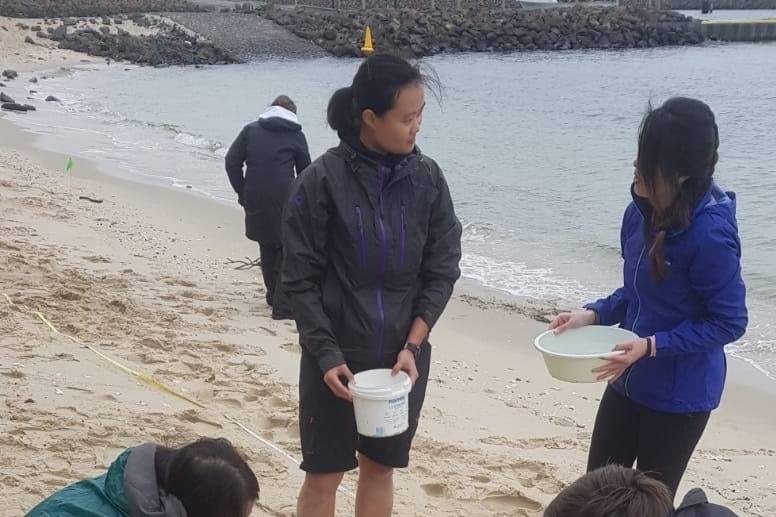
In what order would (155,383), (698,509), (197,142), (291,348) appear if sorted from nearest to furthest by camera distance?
(698,509) < (155,383) < (291,348) < (197,142)

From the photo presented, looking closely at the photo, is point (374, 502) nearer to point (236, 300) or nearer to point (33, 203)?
point (236, 300)

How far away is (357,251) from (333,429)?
558 millimetres

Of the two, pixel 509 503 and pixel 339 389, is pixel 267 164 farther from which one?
pixel 339 389

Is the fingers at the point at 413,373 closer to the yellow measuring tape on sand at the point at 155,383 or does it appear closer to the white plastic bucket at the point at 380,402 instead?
the white plastic bucket at the point at 380,402

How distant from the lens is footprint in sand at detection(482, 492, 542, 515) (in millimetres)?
3896

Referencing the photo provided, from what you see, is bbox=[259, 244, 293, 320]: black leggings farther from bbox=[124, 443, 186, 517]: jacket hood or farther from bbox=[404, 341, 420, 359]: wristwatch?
bbox=[124, 443, 186, 517]: jacket hood

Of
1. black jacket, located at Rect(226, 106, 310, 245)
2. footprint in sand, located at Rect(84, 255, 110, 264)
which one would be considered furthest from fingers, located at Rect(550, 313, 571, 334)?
footprint in sand, located at Rect(84, 255, 110, 264)

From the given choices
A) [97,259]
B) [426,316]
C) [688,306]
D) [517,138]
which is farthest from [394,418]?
[517,138]

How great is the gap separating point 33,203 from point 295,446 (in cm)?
624

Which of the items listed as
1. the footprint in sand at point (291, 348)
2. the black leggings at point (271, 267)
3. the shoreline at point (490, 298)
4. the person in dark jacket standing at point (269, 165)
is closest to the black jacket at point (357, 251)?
the footprint in sand at point (291, 348)

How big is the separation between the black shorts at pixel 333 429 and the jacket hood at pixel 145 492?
72cm

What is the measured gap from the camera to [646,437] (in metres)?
2.76

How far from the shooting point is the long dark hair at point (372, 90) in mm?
2715

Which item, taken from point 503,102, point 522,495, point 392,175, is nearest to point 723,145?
point 503,102
